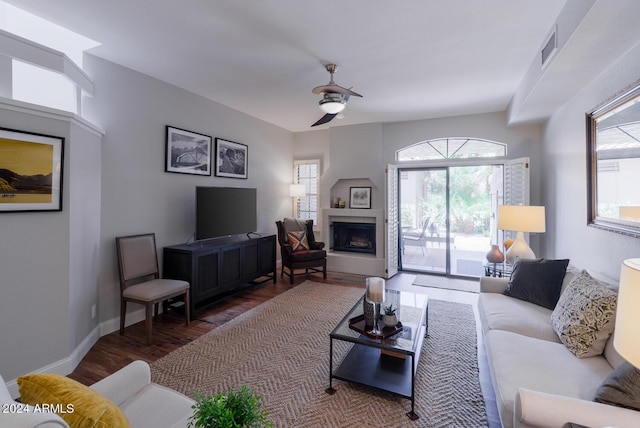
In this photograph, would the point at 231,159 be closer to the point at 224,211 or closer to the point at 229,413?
the point at 224,211

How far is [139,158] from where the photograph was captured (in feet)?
11.2

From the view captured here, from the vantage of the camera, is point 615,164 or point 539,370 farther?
point 615,164

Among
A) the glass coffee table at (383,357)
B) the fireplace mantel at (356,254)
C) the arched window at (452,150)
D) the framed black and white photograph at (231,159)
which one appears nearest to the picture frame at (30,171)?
the framed black and white photograph at (231,159)

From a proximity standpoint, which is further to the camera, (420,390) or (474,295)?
(474,295)

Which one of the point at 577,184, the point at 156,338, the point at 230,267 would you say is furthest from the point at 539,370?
the point at 230,267

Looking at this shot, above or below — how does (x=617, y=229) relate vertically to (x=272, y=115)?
below

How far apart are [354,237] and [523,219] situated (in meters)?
3.29

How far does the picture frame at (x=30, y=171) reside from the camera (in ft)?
6.84

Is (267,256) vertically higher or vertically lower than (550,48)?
lower

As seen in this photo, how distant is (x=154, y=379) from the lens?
90.2 inches

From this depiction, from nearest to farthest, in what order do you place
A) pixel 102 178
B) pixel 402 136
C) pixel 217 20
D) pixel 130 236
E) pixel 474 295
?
pixel 217 20
pixel 102 178
pixel 130 236
pixel 474 295
pixel 402 136

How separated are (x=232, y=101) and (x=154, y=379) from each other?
3.72 m

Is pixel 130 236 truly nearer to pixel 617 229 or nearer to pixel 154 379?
pixel 154 379

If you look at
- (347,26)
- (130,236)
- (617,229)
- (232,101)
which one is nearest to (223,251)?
(130,236)
